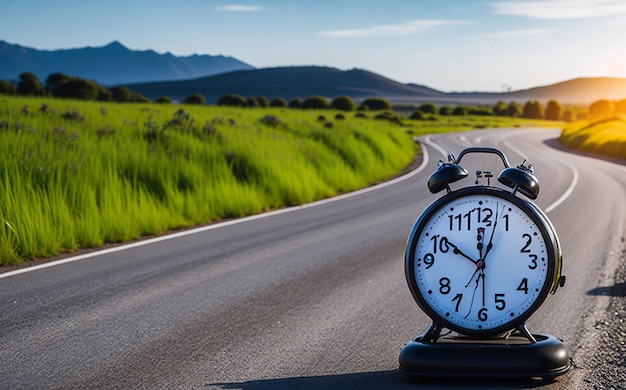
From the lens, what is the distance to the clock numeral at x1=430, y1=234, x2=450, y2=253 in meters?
4.77

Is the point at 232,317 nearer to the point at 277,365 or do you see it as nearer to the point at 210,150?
the point at 277,365

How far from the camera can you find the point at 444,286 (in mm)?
4793

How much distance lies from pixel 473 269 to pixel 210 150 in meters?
12.7

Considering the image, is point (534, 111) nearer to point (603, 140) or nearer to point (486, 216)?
point (603, 140)

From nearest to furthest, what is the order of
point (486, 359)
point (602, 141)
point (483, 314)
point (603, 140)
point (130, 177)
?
point (486, 359), point (483, 314), point (130, 177), point (602, 141), point (603, 140)

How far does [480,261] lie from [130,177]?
10.2 m

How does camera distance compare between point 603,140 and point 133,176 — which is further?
point 603,140

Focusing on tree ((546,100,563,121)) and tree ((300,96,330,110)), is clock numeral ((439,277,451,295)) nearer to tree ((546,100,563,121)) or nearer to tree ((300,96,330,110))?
tree ((300,96,330,110))

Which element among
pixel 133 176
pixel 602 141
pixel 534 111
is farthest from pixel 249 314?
pixel 534 111

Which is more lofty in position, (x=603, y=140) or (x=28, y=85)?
(x=28, y=85)

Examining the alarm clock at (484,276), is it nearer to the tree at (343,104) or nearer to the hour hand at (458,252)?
the hour hand at (458,252)

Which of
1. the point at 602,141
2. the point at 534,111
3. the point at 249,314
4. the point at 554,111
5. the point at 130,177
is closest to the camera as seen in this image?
the point at 249,314

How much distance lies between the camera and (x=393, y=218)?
14.2 meters

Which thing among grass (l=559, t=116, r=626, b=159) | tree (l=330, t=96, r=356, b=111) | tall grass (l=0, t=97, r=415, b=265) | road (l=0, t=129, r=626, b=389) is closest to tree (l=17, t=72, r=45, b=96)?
tree (l=330, t=96, r=356, b=111)
